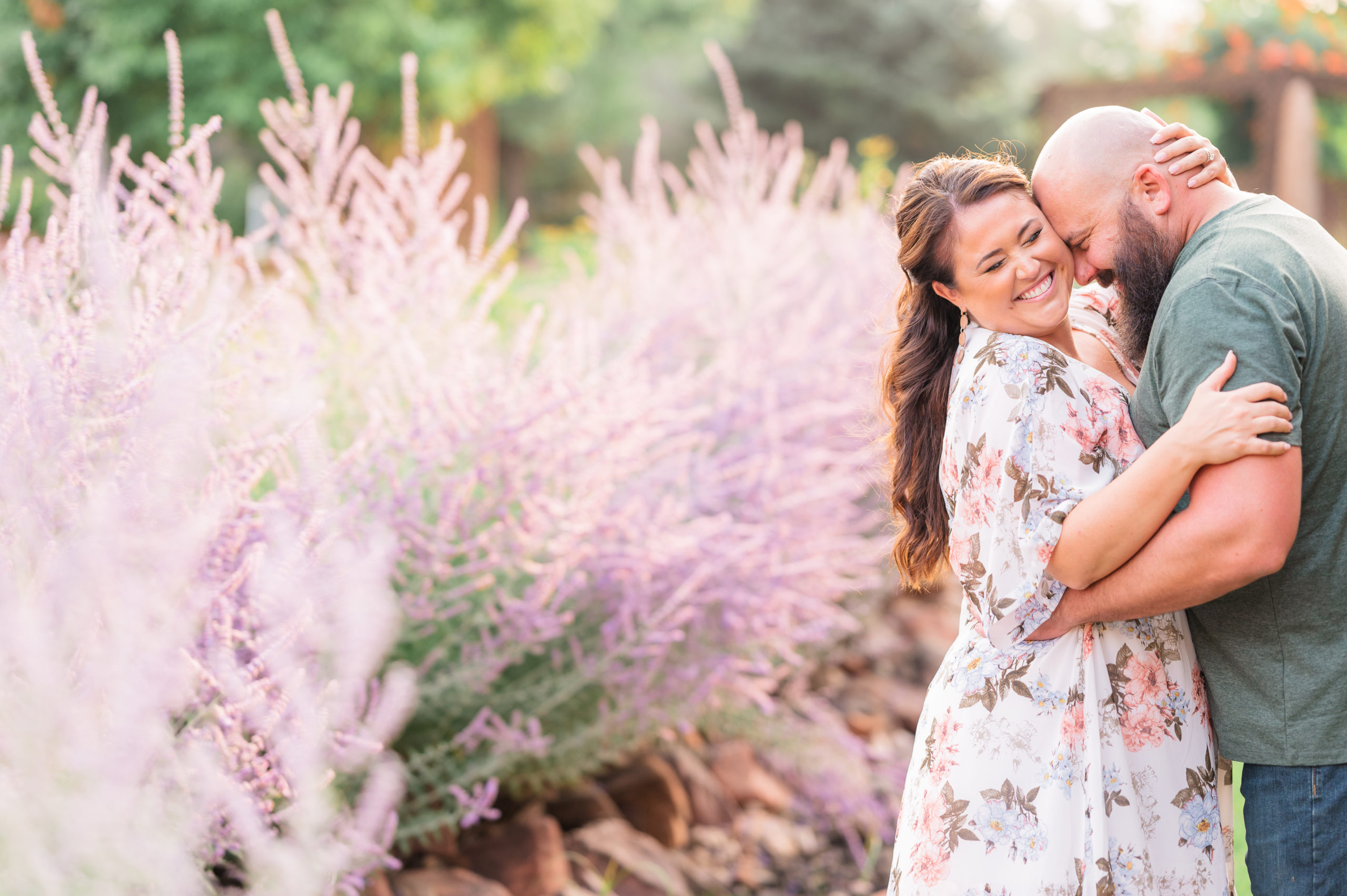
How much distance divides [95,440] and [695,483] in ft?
6.14

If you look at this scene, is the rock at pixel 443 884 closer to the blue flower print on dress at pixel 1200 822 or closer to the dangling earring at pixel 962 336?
the blue flower print on dress at pixel 1200 822

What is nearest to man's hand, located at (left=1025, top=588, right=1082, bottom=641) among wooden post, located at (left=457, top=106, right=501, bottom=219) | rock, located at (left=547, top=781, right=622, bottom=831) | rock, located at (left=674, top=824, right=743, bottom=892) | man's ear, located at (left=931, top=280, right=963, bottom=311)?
man's ear, located at (left=931, top=280, right=963, bottom=311)

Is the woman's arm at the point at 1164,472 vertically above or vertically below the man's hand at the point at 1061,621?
above

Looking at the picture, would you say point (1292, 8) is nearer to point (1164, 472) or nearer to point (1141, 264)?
point (1141, 264)

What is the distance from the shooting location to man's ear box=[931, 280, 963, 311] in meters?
2.12

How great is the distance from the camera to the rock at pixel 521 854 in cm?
301

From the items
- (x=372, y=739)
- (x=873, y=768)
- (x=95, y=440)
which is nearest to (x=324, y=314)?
(x=95, y=440)

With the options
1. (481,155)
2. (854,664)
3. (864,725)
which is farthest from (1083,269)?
(481,155)

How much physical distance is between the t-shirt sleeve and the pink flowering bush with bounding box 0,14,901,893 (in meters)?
1.07

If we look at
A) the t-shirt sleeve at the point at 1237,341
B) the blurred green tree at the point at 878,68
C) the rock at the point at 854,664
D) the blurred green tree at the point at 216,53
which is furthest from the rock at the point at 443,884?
the blurred green tree at the point at 878,68

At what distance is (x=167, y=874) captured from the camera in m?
1.33

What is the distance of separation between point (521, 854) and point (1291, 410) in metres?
2.34

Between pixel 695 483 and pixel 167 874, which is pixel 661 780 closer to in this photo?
pixel 695 483

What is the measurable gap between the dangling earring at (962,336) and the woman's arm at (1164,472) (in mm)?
428
